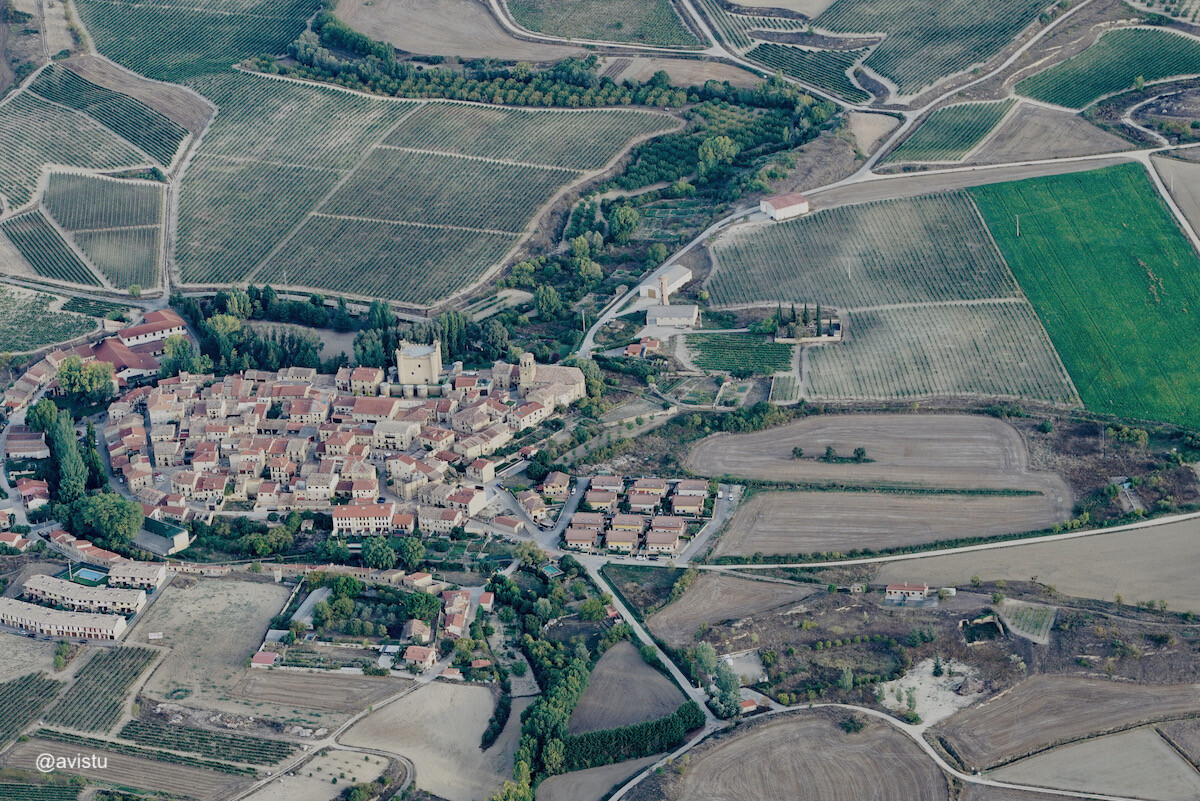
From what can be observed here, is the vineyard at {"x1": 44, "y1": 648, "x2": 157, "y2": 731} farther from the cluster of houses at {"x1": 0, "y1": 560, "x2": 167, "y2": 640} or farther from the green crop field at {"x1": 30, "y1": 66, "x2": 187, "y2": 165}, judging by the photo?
the green crop field at {"x1": 30, "y1": 66, "x2": 187, "y2": 165}

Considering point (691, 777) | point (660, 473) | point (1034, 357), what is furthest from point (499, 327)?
point (691, 777)

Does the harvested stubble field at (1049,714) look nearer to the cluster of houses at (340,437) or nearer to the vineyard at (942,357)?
the vineyard at (942,357)

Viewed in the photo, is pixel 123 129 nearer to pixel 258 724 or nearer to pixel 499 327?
pixel 499 327

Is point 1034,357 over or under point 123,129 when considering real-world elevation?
under

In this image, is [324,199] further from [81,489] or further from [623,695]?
[623,695]

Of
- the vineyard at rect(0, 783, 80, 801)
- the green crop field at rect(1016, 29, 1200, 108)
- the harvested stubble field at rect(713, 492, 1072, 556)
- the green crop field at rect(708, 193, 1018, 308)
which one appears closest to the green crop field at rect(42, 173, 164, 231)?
the green crop field at rect(708, 193, 1018, 308)

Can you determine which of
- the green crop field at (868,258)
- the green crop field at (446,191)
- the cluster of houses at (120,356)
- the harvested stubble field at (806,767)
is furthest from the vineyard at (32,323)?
the harvested stubble field at (806,767)

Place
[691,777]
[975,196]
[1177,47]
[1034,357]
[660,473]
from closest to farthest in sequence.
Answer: [691,777] → [660,473] → [1034,357] → [975,196] → [1177,47]
